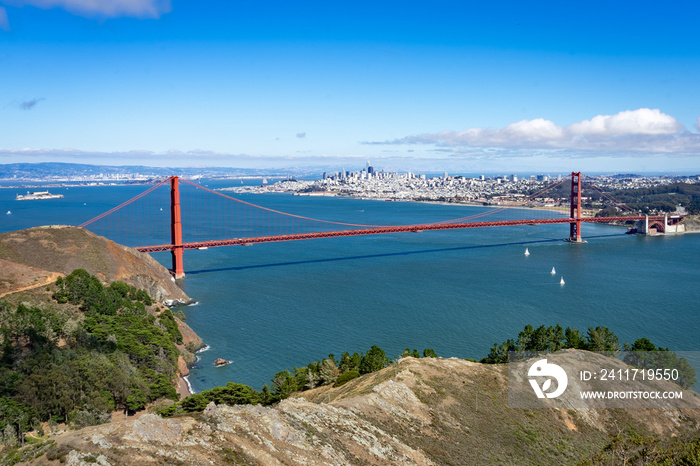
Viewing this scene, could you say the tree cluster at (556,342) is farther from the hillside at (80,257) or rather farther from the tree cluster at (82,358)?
the hillside at (80,257)

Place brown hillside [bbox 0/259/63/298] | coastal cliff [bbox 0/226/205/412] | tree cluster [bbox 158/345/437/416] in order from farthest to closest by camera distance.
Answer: brown hillside [bbox 0/259/63/298]
coastal cliff [bbox 0/226/205/412]
tree cluster [bbox 158/345/437/416]

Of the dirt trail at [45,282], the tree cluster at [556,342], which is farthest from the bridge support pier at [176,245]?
the tree cluster at [556,342]

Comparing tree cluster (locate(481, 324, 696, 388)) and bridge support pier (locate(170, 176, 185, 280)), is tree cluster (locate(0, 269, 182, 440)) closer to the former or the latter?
tree cluster (locate(481, 324, 696, 388))

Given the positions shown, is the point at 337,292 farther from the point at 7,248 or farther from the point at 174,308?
the point at 7,248

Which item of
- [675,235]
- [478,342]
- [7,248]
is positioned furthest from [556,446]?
[675,235]

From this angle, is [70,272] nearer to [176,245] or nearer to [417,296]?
[176,245]

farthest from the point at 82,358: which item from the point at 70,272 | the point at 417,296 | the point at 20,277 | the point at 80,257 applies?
the point at 417,296

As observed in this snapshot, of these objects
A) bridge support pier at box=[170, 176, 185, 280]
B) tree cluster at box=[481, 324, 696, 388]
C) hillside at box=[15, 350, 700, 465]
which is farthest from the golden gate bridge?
hillside at box=[15, 350, 700, 465]
